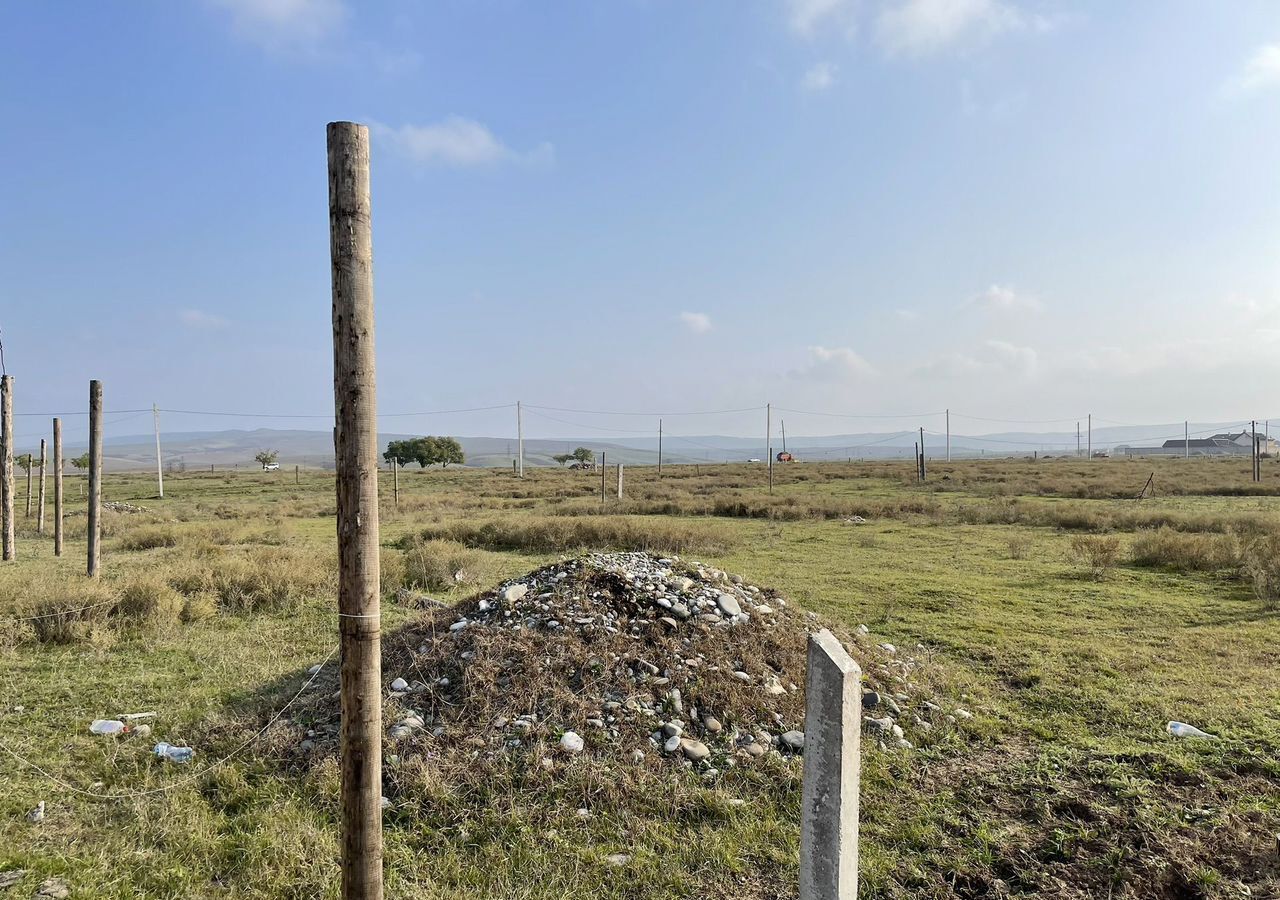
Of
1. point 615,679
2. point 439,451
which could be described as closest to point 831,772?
point 615,679

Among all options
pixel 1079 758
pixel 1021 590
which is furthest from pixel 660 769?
pixel 1021 590

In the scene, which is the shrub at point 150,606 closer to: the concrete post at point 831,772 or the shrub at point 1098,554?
the concrete post at point 831,772

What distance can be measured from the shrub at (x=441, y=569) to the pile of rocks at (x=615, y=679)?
4471 mm

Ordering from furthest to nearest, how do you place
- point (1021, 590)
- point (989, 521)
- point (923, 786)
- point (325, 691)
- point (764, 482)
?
point (764, 482)
point (989, 521)
point (1021, 590)
point (325, 691)
point (923, 786)

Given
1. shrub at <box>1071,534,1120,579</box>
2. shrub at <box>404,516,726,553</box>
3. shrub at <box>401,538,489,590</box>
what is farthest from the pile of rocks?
shrub at <box>404,516,726,553</box>

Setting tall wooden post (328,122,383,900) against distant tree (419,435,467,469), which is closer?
tall wooden post (328,122,383,900)

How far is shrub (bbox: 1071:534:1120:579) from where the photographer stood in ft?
42.4

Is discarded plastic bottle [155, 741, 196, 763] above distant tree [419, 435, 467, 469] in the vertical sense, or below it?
below

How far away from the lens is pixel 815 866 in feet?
9.35

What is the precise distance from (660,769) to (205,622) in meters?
7.40

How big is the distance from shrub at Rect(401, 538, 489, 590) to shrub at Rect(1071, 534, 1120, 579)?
1103cm

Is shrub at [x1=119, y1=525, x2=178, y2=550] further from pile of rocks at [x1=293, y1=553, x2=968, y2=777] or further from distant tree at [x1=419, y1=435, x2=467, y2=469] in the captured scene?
distant tree at [x1=419, y1=435, x2=467, y2=469]

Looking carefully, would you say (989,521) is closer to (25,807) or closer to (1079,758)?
(1079,758)

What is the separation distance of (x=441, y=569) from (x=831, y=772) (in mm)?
10200
